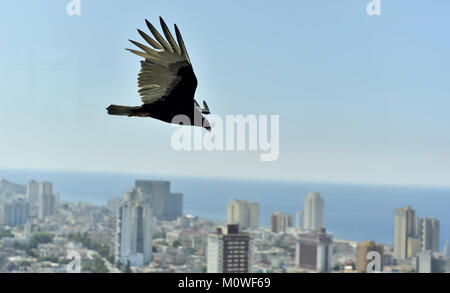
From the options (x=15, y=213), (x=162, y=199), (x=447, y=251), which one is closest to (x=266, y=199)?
(x=162, y=199)

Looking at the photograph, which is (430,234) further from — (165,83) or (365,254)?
(165,83)

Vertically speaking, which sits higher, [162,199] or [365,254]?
[162,199]

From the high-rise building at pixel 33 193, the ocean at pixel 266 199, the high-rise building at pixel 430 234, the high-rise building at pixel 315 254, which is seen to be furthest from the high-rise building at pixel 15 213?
the high-rise building at pixel 430 234

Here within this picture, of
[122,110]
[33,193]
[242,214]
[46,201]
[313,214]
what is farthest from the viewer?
[313,214]

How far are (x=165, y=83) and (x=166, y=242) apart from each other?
15.2m

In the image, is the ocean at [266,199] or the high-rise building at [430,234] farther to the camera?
the ocean at [266,199]

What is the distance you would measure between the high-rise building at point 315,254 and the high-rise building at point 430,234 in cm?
276

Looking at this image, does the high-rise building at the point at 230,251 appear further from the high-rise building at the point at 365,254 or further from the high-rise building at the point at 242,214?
the high-rise building at the point at 242,214

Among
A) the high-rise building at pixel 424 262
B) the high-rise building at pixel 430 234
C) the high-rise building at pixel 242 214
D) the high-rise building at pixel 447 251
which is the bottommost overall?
the high-rise building at pixel 424 262

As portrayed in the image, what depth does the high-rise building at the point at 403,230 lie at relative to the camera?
50.9 ft

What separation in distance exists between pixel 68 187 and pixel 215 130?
841 inches

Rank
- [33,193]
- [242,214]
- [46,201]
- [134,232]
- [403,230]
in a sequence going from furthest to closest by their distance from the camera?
1. [242,214]
2. [33,193]
3. [46,201]
4. [403,230]
5. [134,232]

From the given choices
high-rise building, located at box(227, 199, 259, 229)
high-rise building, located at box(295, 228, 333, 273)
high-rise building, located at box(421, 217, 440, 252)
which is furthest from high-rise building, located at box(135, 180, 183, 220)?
high-rise building, located at box(421, 217, 440, 252)

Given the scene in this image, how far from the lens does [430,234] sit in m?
16.2
